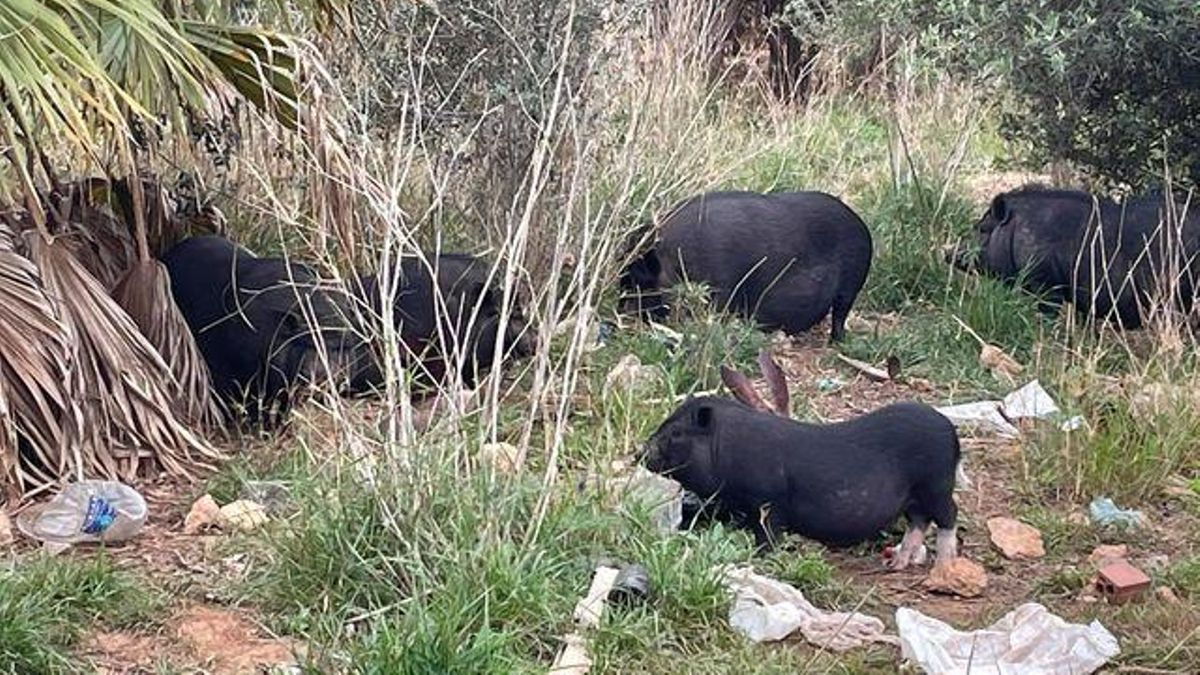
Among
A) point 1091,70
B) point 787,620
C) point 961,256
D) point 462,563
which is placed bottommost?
point 961,256

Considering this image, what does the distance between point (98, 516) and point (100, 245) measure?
158 centimetres

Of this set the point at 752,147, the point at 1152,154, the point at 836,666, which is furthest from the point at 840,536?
the point at 752,147

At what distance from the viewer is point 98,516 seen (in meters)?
5.37

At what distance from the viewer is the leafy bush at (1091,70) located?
770 cm

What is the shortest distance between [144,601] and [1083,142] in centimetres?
564

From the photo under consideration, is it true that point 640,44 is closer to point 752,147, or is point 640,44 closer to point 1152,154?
point 752,147

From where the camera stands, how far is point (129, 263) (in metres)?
6.64

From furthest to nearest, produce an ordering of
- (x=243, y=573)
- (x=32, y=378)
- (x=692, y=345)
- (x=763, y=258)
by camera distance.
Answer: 1. (x=763, y=258)
2. (x=692, y=345)
3. (x=32, y=378)
4. (x=243, y=573)

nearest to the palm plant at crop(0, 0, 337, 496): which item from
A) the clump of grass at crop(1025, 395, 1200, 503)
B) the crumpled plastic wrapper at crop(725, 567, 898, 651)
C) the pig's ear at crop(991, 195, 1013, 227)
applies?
the crumpled plastic wrapper at crop(725, 567, 898, 651)

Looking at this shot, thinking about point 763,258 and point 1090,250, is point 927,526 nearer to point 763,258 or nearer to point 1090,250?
point 763,258

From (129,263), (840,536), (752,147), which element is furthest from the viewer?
(752,147)

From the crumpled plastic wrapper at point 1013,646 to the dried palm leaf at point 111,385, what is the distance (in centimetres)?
270

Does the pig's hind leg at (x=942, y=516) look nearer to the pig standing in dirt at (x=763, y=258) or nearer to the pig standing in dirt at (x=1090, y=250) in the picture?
the pig standing in dirt at (x=1090, y=250)

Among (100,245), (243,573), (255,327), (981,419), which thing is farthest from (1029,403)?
(100,245)
